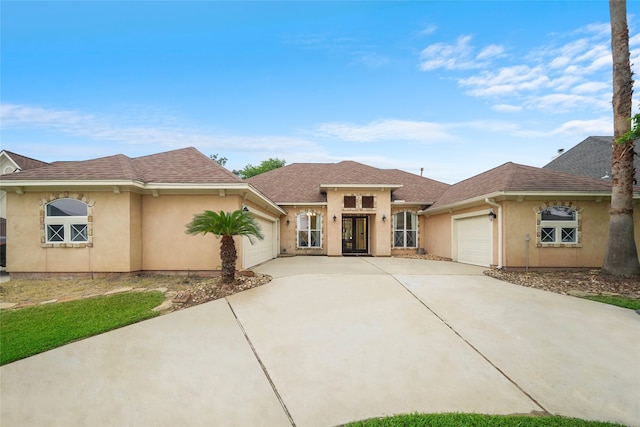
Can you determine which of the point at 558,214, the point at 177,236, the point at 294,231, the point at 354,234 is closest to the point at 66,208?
the point at 177,236

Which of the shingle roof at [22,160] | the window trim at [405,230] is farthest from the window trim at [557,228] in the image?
the shingle roof at [22,160]

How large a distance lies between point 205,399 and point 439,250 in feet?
46.4

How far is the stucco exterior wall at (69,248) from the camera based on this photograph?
867cm

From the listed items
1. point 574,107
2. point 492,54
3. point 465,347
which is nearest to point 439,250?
point 574,107

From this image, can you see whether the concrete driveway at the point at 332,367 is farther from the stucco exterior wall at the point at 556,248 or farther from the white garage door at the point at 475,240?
the white garage door at the point at 475,240

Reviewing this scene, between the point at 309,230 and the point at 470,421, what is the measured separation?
14057mm

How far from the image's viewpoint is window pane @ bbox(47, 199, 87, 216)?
29.0ft

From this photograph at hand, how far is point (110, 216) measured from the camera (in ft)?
28.6

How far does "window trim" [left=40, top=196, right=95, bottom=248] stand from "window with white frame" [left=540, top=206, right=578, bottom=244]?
15.2 meters

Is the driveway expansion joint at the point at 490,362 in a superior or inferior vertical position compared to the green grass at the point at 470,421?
inferior

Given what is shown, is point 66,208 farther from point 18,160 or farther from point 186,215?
point 18,160

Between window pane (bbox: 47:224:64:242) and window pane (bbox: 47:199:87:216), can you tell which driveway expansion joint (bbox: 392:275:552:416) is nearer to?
window pane (bbox: 47:199:87:216)

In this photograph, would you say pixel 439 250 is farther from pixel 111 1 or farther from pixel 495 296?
pixel 111 1

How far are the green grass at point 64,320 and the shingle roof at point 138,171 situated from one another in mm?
3892
